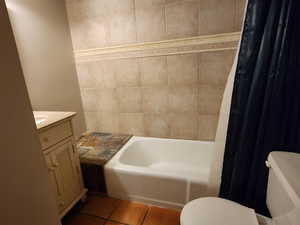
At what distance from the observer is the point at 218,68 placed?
180 cm

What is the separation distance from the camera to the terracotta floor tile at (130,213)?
1.49 meters

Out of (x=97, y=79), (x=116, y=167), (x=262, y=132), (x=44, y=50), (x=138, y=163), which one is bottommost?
(x=138, y=163)

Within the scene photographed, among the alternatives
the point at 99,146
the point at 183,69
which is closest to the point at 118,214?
the point at 99,146

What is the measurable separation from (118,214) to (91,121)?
1330 millimetres

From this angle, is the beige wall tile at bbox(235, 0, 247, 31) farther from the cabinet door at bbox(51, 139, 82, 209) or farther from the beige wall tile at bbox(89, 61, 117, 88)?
the cabinet door at bbox(51, 139, 82, 209)

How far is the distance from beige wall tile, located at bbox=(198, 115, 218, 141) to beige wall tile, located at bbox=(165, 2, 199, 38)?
2.96ft

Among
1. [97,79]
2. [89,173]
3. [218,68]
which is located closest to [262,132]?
[218,68]

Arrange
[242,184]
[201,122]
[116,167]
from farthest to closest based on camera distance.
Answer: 1. [201,122]
2. [116,167]
3. [242,184]

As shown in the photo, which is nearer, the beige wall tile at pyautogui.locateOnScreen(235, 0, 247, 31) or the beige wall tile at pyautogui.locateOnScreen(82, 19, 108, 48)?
the beige wall tile at pyautogui.locateOnScreen(235, 0, 247, 31)

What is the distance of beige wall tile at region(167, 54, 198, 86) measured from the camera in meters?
1.86

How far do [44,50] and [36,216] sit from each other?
5.54 ft

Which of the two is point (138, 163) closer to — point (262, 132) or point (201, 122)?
point (201, 122)

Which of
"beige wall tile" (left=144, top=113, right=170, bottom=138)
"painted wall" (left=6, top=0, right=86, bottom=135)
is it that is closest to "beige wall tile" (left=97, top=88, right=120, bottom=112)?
"painted wall" (left=6, top=0, right=86, bottom=135)

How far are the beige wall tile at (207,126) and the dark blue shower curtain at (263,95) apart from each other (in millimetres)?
784
